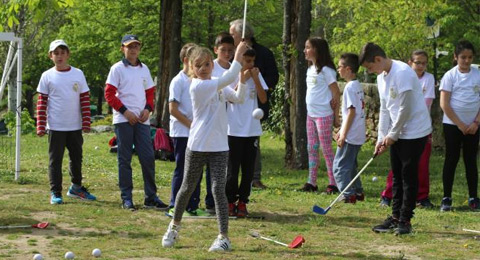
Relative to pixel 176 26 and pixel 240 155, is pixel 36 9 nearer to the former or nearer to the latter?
pixel 240 155

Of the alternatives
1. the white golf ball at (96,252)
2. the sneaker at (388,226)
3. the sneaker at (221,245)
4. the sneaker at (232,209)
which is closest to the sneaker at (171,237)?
the sneaker at (221,245)

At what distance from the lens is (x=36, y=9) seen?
433 inches

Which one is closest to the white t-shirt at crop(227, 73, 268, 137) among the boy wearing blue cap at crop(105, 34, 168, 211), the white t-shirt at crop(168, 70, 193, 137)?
the white t-shirt at crop(168, 70, 193, 137)

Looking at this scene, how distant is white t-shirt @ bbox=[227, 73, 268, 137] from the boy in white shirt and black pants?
135cm

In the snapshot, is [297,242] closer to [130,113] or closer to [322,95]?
[130,113]

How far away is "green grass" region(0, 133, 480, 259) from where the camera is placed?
6918mm

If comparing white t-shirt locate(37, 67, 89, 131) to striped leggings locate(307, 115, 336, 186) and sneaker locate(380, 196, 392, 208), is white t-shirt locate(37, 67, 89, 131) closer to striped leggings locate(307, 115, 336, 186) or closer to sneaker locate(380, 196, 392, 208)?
striped leggings locate(307, 115, 336, 186)

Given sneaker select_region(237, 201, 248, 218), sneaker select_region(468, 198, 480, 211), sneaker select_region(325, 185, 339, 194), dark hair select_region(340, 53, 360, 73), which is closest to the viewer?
sneaker select_region(237, 201, 248, 218)

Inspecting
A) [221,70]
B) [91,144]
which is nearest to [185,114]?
[221,70]

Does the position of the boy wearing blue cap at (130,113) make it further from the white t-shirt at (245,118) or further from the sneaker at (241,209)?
the white t-shirt at (245,118)

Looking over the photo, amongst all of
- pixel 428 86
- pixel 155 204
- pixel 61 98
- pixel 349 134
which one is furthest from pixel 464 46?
pixel 61 98

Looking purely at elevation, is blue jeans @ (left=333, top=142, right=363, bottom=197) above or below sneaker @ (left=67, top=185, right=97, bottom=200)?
above

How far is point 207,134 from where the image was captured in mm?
7051

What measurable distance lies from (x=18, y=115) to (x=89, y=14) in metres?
23.7
